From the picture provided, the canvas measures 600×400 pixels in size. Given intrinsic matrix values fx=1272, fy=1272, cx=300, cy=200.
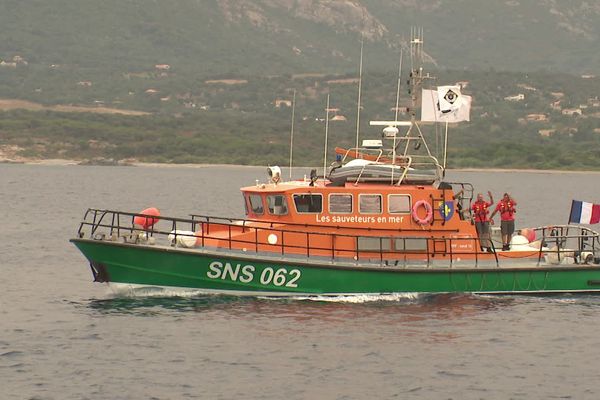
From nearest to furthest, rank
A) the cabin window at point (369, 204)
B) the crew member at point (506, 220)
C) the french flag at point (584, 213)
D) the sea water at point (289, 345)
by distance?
the sea water at point (289, 345) < the cabin window at point (369, 204) < the crew member at point (506, 220) < the french flag at point (584, 213)

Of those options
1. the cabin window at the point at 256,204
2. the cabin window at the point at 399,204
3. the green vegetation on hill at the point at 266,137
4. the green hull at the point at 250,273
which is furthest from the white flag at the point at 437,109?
the green vegetation on hill at the point at 266,137

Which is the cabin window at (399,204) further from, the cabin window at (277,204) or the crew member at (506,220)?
the crew member at (506,220)

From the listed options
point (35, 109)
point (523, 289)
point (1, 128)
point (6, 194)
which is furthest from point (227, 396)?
point (35, 109)

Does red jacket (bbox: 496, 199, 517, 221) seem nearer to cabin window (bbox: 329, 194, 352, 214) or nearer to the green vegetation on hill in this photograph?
cabin window (bbox: 329, 194, 352, 214)

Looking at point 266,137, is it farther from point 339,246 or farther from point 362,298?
point 362,298

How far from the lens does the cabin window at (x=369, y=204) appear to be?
105ft

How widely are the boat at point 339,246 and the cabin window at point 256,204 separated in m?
0.03

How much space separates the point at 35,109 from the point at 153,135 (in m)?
33.7

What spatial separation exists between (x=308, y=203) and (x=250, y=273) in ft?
7.57

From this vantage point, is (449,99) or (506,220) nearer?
(449,99)

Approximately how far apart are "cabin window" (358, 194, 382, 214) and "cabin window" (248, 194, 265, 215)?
99.2 inches

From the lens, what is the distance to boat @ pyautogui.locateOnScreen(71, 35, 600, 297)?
3125 cm

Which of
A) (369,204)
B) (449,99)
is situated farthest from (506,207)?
(369,204)

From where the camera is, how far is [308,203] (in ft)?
105
